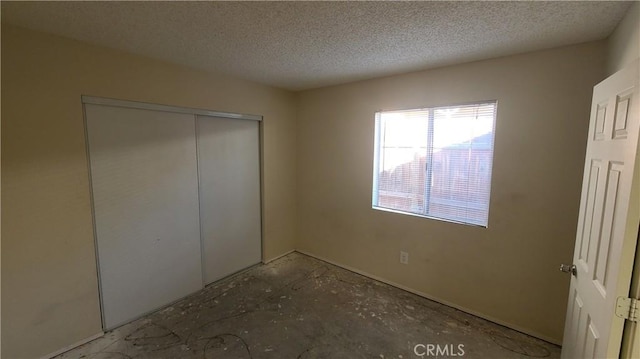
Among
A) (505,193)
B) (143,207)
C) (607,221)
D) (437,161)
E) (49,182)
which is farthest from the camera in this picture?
(437,161)

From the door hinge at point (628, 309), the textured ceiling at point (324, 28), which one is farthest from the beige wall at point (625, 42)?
the door hinge at point (628, 309)

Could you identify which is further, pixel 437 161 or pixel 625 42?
pixel 437 161

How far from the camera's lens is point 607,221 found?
3.95ft

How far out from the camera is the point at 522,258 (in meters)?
2.25

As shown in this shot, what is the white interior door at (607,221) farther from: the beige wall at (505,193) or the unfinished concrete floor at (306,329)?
the unfinished concrete floor at (306,329)

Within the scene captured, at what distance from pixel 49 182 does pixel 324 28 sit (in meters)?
2.21

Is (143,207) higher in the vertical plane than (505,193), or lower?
lower

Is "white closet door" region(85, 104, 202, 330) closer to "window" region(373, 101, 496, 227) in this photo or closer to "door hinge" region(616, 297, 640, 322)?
"window" region(373, 101, 496, 227)

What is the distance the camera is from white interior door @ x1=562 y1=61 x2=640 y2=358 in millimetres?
1035

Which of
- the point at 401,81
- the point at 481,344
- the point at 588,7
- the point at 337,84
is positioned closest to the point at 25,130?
the point at 337,84

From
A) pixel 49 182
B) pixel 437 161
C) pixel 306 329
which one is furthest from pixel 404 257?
pixel 49 182

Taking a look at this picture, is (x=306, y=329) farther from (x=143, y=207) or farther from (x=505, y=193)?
(x=505, y=193)

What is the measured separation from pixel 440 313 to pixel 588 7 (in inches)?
97.5

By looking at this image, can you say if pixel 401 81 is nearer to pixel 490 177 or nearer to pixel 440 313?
pixel 490 177
